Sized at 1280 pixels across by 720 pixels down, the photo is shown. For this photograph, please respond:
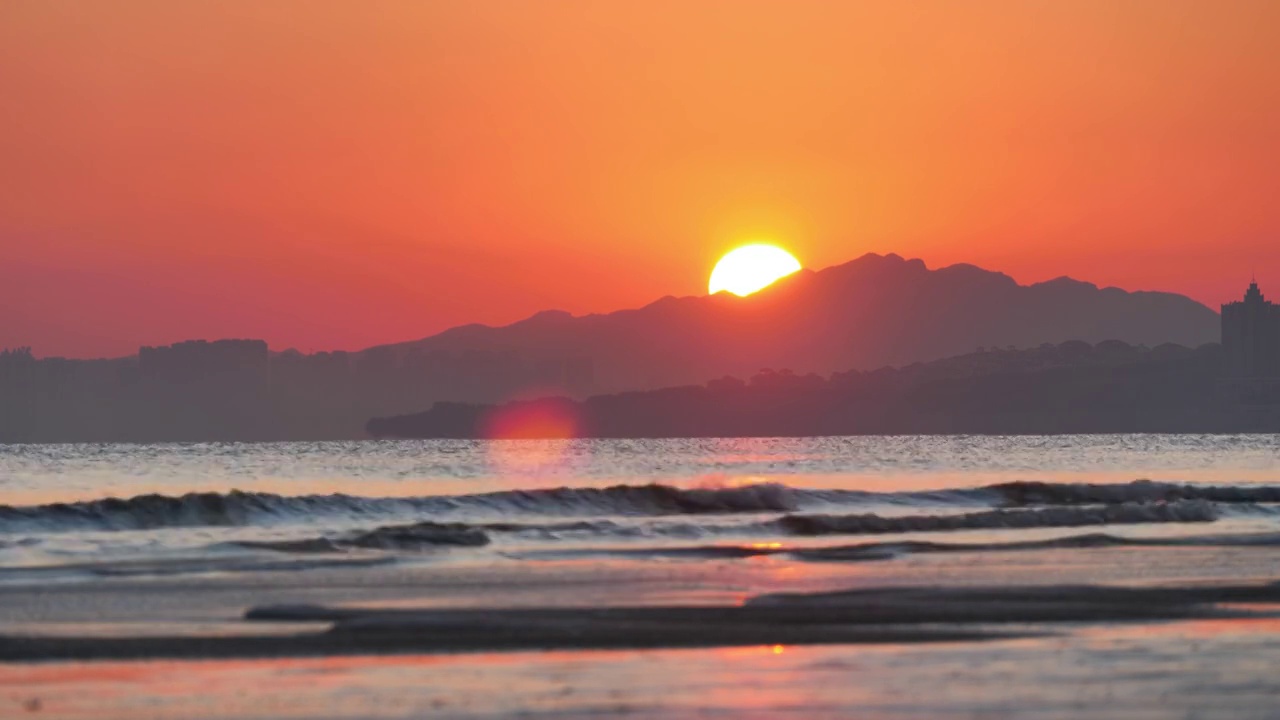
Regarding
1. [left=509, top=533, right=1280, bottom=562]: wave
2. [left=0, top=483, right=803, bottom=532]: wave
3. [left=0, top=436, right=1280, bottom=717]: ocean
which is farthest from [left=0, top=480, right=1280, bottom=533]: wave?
[left=509, top=533, right=1280, bottom=562]: wave

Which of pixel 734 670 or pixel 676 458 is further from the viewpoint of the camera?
pixel 676 458

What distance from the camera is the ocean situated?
→ 16766 mm

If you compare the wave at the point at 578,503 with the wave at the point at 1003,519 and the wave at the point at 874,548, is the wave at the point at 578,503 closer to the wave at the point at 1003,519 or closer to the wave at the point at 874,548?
the wave at the point at 1003,519

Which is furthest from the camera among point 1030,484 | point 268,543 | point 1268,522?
point 1030,484

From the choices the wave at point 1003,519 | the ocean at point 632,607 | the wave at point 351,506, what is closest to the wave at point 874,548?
the ocean at point 632,607

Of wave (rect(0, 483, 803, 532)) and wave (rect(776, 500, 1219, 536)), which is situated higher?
wave (rect(0, 483, 803, 532))

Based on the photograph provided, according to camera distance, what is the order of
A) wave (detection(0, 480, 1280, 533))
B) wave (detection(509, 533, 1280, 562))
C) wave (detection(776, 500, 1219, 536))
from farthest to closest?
wave (detection(0, 480, 1280, 533)), wave (detection(776, 500, 1219, 536)), wave (detection(509, 533, 1280, 562))

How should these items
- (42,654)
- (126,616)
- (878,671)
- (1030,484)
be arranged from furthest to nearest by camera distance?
(1030,484), (126,616), (42,654), (878,671)

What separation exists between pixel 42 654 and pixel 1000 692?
11.3m

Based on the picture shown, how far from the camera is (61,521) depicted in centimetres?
4941

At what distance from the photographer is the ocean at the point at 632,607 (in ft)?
55.0

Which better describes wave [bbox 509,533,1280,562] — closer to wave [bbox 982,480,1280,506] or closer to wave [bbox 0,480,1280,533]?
wave [bbox 0,480,1280,533]

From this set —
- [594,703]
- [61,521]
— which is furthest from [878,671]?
[61,521]

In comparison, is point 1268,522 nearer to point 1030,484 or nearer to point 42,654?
point 1030,484
